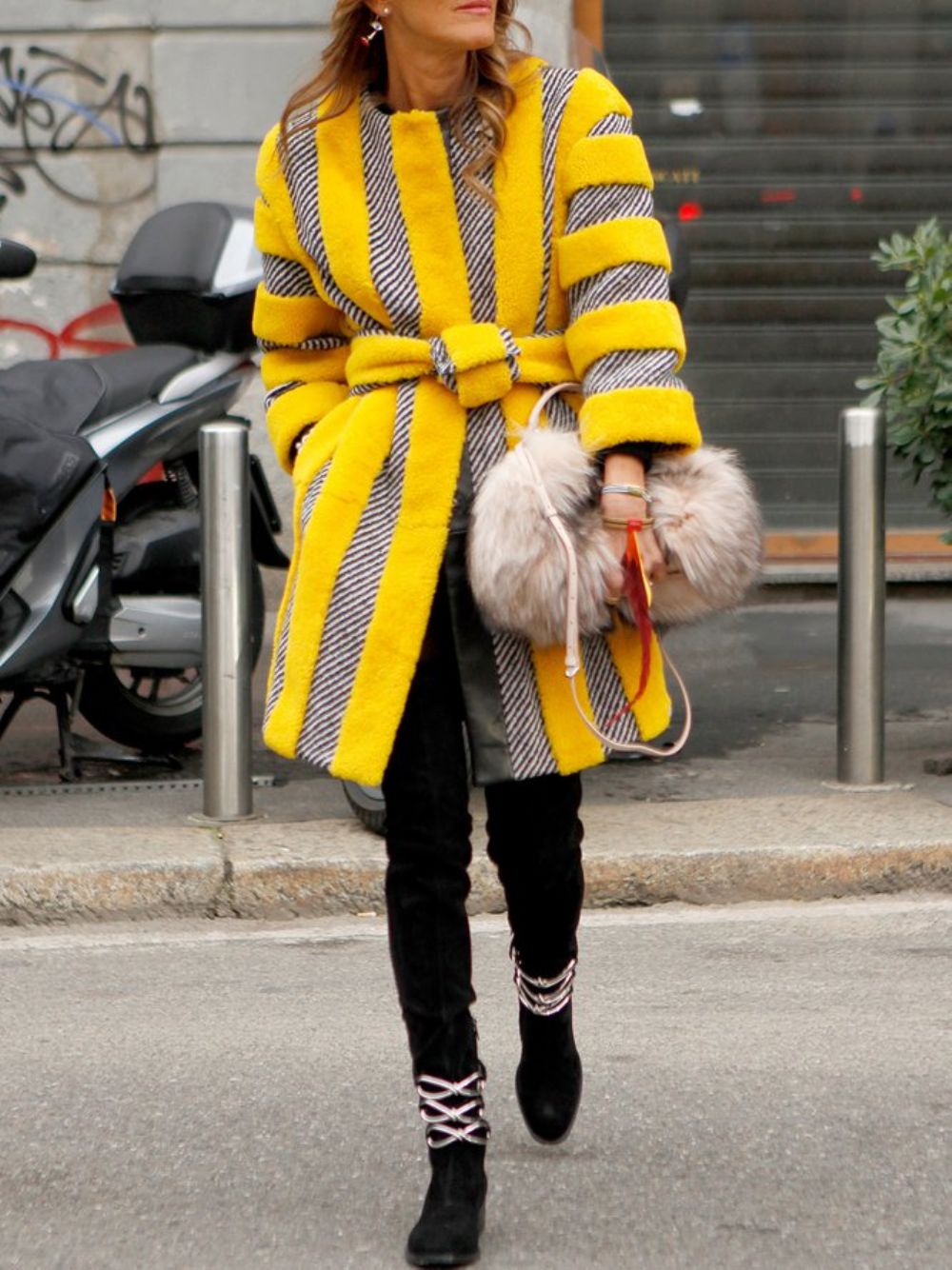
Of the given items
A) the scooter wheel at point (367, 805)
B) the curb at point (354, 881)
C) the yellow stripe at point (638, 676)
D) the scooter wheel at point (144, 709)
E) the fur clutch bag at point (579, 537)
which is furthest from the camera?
the scooter wheel at point (144, 709)

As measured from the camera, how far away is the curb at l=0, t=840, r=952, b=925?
513cm

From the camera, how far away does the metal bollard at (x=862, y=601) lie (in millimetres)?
5809

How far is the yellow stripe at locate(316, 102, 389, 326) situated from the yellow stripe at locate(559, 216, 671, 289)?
0.88 feet

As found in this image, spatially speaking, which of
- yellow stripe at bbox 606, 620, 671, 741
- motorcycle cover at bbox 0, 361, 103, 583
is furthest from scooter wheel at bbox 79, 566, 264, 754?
yellow stripe at bbox 606, 620, 671, 741

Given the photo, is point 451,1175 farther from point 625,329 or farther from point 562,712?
point 625,329

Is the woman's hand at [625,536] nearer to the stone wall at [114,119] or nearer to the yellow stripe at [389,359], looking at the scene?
the yellow stripe at [389,359]

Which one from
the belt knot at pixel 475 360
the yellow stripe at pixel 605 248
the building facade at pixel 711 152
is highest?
the building facade at pixel 711 152

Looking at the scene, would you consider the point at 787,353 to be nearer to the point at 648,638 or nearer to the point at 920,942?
the point at 920,942

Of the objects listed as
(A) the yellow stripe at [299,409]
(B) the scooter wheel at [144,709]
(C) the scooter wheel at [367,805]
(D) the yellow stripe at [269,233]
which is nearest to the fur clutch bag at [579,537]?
(A) the yellow stripe at [299,409]

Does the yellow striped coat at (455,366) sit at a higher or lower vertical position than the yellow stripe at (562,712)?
higher

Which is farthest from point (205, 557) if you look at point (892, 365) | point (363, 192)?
point (363, 192)

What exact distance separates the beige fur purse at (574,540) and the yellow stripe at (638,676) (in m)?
0.10

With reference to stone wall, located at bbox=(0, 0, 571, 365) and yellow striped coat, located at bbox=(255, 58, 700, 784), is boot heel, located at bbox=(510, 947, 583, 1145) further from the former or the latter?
stone wall, located at bbox=(0, 0, 571, 365)

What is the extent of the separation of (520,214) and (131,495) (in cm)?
356
